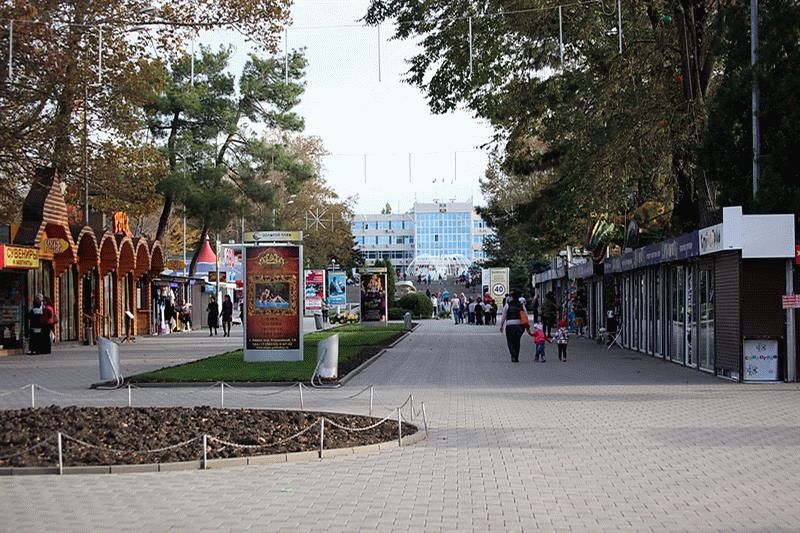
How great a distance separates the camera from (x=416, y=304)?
8212 cm

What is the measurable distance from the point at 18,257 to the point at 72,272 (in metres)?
10.4

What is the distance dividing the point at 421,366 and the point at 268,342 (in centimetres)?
392

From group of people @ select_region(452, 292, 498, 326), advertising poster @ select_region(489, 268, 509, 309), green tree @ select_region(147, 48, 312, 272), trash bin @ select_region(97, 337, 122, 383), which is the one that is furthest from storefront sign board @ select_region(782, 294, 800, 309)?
advertising poster @ select_region(489, 268, 509, 309)

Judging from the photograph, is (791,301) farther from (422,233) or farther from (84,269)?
(422,233)

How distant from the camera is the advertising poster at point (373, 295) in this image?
5869cm

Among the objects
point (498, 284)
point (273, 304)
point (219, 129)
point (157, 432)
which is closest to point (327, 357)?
point (273, 304)

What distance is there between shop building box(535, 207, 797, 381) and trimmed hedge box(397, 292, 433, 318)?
5116 cm

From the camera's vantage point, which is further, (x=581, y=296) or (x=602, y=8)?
(x=581, y=296)

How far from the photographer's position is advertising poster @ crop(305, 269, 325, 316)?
71.4 metres

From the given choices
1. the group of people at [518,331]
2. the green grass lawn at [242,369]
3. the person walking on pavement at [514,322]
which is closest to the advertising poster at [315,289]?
the green grass lawn at [242,369]

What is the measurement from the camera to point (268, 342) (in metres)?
28.7

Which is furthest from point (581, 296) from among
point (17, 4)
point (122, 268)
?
point (17, 4)

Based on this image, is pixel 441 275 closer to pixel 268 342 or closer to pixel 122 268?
pixel 122 268

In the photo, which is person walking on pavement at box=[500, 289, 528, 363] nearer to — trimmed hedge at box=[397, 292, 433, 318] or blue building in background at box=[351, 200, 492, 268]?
trimmed hedge at box=[397, 292, 433, 318]
